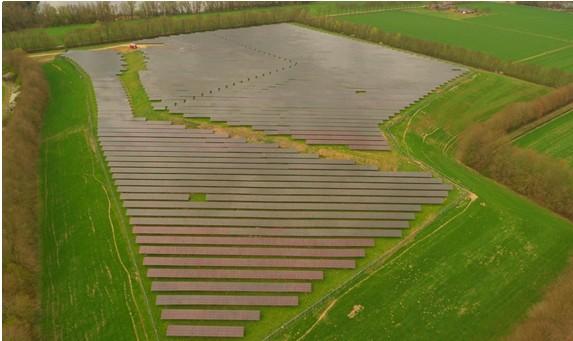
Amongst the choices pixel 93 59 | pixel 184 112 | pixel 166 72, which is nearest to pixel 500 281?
pixel 184 112

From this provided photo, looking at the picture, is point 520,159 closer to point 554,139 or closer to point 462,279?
point 554,139

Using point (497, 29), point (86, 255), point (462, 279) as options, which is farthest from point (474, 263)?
point (497, 29)

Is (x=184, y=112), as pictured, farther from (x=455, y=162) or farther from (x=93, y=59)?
(x=455, y=162)

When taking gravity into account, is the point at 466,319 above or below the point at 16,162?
below

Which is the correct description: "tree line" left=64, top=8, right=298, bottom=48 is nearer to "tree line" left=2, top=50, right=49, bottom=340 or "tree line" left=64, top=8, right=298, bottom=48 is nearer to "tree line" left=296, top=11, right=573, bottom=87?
"tree line" left=296, top=11, right=573, bottom=87

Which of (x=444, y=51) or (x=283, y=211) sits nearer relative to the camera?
(x=283, y=211)

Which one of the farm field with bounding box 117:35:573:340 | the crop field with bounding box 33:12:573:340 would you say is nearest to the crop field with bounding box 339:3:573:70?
the crop field with bounding box 33:12:573:340

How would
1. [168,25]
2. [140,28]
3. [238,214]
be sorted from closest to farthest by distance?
[238,214]
[140,28]
[168,25]
